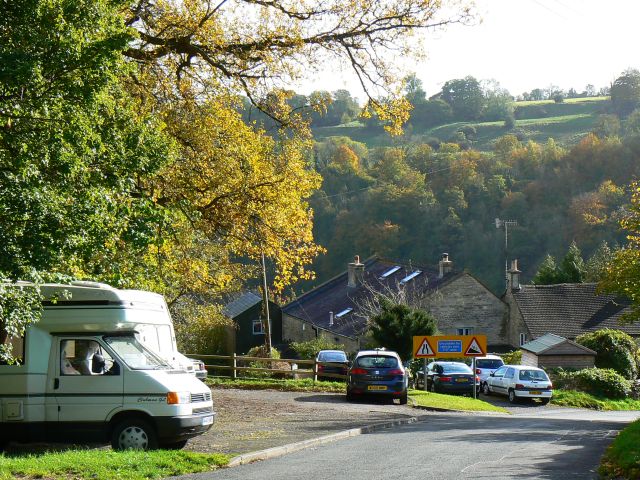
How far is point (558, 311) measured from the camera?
57.5 meters

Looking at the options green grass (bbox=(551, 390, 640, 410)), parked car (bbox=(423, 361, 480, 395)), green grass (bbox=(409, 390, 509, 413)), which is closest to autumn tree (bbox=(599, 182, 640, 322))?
green grass (bbox=(409, 390, 509, 413))

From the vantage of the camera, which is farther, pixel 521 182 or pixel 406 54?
pixel 521 182

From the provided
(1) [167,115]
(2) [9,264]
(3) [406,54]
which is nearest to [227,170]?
(1) [167,115]

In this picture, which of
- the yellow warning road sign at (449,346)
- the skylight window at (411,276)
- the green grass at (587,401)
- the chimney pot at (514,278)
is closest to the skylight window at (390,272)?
the skylight window at (411,276)

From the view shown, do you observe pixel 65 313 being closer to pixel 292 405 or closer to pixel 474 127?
pixel 292 405

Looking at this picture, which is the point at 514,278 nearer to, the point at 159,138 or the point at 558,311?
the point at 558,311

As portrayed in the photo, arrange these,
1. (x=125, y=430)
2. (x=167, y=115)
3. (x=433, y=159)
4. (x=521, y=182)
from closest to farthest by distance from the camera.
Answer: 1. (x=125, y=430)
2. (x=167, y=115)
3. (x=521, y=182)
4. (x=433, y=159)

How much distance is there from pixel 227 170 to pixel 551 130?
153 metres

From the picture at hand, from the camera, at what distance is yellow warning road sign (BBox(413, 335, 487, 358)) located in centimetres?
2964

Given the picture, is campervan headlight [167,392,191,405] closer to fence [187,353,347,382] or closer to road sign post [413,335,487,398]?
road sign post [413,335,487,398]

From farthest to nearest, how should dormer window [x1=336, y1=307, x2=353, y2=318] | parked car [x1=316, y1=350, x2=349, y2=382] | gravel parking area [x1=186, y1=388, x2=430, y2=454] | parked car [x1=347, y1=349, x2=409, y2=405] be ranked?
1. dormer window [x1=336, y1=307, x2=353, y2=318]
2. parked car [x1=316, y1=350, x2=349, y2=382]
3. parked car [x1=347, y1=349, x2=409, y2=405]
4. gravel parking area [x1=186, y1=388, x2=430, y2=454]

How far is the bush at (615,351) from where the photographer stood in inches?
1788

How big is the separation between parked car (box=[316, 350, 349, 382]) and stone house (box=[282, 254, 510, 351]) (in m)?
15.0

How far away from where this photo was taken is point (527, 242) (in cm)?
8994
